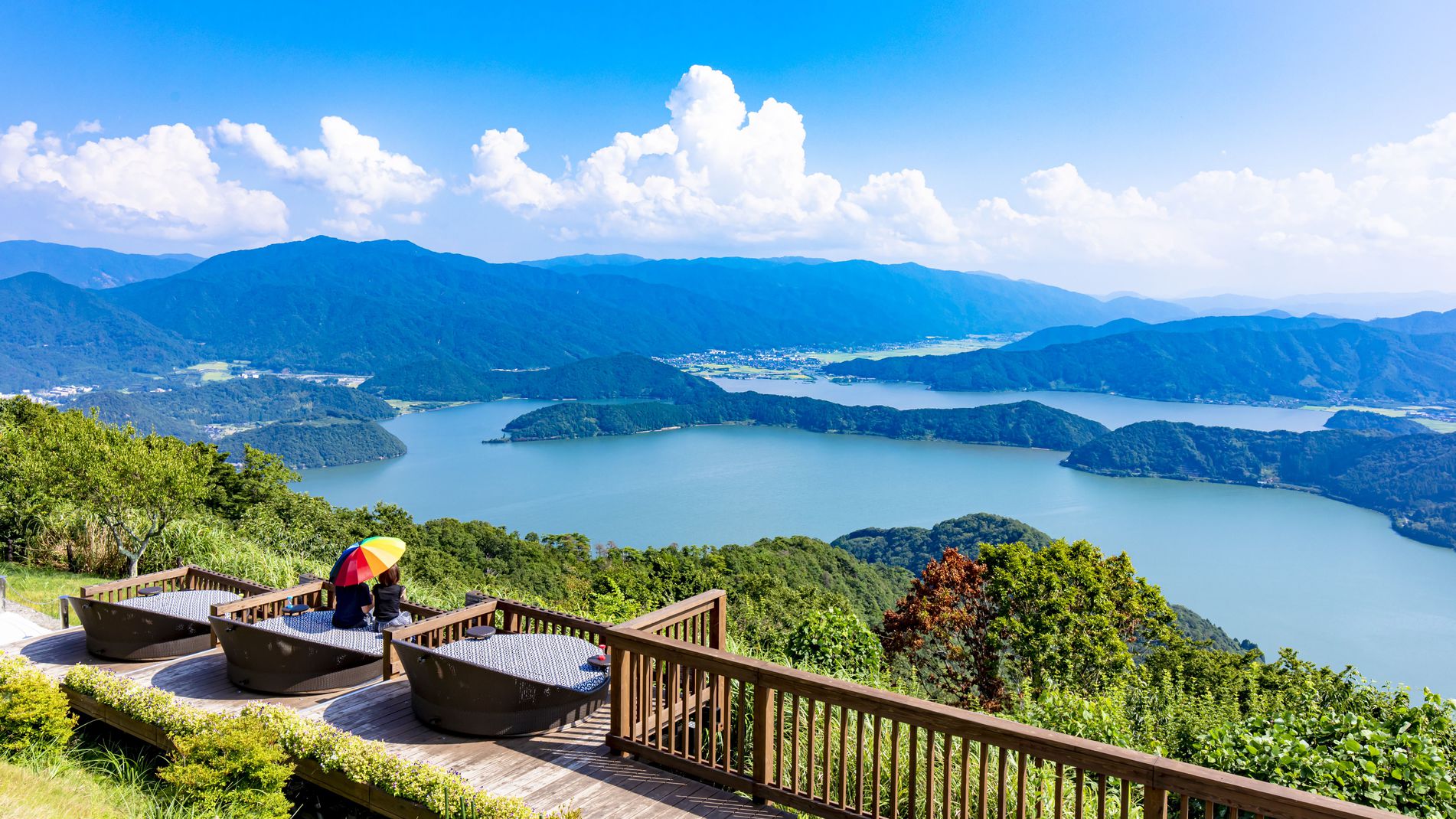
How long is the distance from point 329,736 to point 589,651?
1.36m

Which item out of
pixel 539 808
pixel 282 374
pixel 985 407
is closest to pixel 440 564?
pixel 539 808

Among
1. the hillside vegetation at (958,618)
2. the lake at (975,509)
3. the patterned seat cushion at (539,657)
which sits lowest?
the lake at (975,509)

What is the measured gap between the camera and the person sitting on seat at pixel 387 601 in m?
5.52

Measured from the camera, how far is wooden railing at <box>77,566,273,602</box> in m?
6.52

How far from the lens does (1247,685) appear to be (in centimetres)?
1173

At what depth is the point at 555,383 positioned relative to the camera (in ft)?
566

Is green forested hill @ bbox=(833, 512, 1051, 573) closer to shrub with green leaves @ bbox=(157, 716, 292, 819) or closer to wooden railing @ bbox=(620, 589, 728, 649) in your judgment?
wooden railing @ bbox=(620, 589, 728, 649)

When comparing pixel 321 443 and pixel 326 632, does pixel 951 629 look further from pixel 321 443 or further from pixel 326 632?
pixel 321 443

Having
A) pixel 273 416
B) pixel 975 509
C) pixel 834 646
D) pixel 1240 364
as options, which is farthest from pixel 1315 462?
pixel 273 416

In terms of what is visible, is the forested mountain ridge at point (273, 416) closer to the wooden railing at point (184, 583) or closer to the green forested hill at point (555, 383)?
the green forested hill at point (555, 383)

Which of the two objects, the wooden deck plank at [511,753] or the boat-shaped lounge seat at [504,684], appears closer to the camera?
the wooden deck plank at [511,753]

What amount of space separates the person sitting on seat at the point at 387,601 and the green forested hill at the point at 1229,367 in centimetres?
18174

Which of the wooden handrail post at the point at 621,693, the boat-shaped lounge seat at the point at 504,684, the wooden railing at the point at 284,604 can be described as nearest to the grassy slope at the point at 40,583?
the wooden railing at the point at 284,604

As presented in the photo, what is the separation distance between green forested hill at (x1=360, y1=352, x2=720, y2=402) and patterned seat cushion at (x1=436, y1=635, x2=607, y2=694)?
155m
